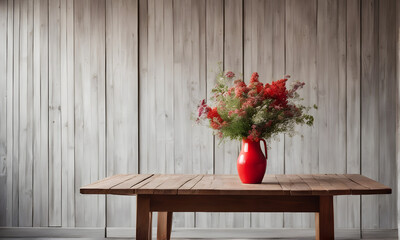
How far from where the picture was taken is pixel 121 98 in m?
3.48

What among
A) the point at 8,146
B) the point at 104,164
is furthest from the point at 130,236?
the point at 8,146

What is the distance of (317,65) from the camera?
134 inches

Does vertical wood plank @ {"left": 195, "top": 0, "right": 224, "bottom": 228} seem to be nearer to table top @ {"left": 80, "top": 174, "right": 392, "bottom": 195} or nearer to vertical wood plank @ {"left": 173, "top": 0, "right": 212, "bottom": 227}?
vertical wood plank @ {"left": 173, "top": 0, "right": 212, "bottom": 227}

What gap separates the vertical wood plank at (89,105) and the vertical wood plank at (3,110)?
0.63 metres

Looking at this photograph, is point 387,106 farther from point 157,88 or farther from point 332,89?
point 157,88

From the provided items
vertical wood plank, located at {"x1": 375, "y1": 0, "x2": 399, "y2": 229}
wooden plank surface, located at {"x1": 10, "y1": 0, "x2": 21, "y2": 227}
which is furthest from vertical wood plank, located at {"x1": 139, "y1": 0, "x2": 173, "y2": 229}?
vertical wood plank, located at {"x1": 375, "y1": 0, "x2": 399, "y2": 229}

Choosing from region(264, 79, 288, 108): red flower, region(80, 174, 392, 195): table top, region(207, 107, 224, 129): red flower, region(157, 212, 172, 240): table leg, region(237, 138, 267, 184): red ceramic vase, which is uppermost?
region(264, 79, 288, 108): red flower

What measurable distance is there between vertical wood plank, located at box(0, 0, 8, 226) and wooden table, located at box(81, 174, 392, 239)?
183cm

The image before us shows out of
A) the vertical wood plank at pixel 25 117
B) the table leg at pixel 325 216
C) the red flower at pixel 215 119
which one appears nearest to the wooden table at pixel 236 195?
the table leg at pixel 325 216

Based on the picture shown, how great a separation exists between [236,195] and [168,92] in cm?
167

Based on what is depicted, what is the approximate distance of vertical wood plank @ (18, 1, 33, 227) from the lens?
11.4ft

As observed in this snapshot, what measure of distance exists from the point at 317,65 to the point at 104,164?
6.71 ft

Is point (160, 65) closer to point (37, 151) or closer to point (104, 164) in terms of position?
point (104, 164)

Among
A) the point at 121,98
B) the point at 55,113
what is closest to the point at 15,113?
the point at 55,113
